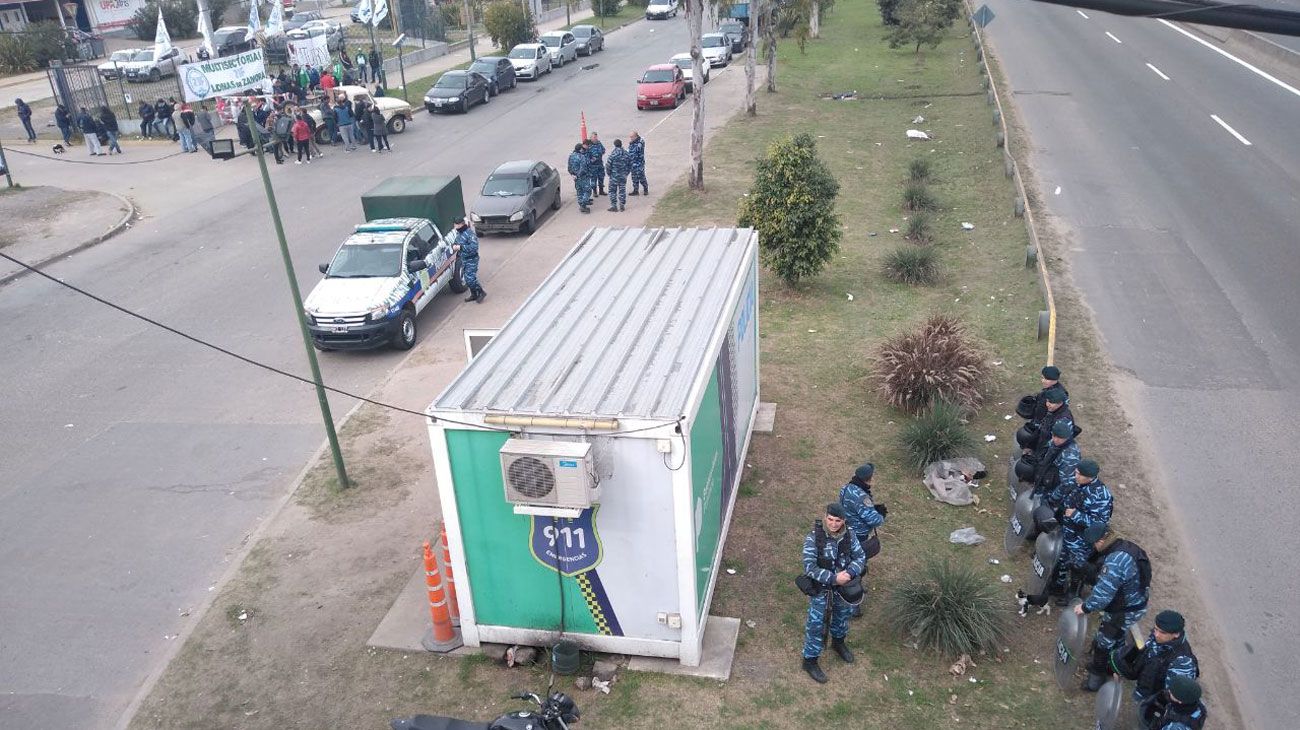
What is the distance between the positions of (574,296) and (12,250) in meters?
16.8

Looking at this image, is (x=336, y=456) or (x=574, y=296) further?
(x=336, y=456)

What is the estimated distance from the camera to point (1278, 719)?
23.4 ft

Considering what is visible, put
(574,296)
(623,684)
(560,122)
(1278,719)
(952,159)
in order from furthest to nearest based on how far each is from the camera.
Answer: (560,122) → (952,159) → (574,296) → (623,684) → (1278,719)

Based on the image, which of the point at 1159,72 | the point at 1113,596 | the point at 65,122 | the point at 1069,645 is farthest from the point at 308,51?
the point at 1113,596

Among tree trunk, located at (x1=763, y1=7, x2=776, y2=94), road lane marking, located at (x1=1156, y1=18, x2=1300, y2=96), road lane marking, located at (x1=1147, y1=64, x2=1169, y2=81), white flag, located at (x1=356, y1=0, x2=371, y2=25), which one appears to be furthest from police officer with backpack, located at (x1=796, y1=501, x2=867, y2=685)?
white flag, located at (x1=356, y1=0, x2=371, y2=25)

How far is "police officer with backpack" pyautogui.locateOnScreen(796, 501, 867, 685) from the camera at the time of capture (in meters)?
7.34

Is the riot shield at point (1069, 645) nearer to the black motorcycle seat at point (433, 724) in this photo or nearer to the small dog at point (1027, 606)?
the small dog at point (1027, 606)

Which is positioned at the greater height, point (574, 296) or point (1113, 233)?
point (574, 296)

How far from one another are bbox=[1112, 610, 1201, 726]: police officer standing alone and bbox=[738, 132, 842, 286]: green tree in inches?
383

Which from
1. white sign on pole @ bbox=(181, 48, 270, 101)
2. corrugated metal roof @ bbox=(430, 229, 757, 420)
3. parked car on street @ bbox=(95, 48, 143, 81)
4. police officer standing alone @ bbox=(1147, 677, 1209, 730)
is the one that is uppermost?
white sign on pole @ bbox=(181, 48, 270, 101)

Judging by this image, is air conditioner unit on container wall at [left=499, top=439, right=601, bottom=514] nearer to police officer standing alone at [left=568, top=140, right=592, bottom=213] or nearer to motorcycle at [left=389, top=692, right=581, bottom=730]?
motorcycle at [left=389, top=692, right=581, bottom=730]

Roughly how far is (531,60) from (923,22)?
15.7 meters

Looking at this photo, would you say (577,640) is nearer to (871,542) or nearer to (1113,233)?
(871,542)

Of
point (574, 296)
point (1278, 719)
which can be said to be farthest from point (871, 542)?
point (574, 296)
